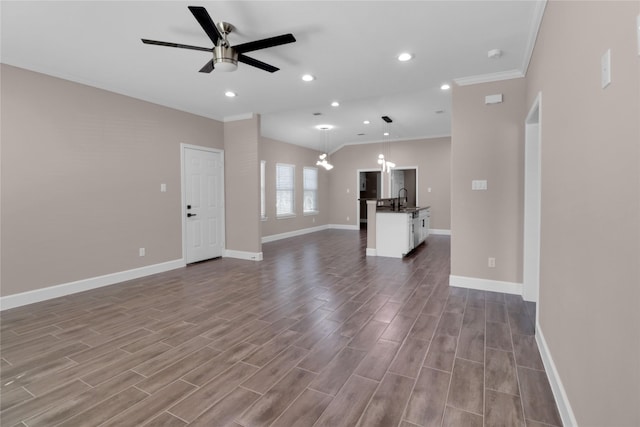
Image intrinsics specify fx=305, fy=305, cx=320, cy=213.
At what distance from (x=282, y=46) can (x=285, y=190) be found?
590cm

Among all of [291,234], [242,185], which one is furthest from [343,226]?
[242,185]

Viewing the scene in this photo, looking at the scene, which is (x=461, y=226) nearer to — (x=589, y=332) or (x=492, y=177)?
(x=492, y=177)

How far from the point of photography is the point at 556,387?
1847 mm

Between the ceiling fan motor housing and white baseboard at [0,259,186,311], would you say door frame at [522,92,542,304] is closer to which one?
the ceiling fan motor housing

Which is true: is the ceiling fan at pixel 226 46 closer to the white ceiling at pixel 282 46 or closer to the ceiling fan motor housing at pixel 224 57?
the ceiling fan motor housing at pixel 224 57

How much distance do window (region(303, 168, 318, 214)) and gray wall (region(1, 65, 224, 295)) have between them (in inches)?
189

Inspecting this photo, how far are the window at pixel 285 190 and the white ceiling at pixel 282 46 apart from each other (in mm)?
3660

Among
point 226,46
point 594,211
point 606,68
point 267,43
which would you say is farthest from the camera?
point 226,46

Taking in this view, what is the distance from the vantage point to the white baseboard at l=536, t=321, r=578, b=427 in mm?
1581

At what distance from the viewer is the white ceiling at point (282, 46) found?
8.29ft

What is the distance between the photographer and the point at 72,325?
9.84 feet

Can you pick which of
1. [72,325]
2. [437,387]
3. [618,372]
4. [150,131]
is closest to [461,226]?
[437,387]

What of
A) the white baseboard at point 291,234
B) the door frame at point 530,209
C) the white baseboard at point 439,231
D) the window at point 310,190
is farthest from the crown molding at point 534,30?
the window at point 310,190

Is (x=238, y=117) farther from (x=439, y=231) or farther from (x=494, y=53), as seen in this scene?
(x=439, y=231)
